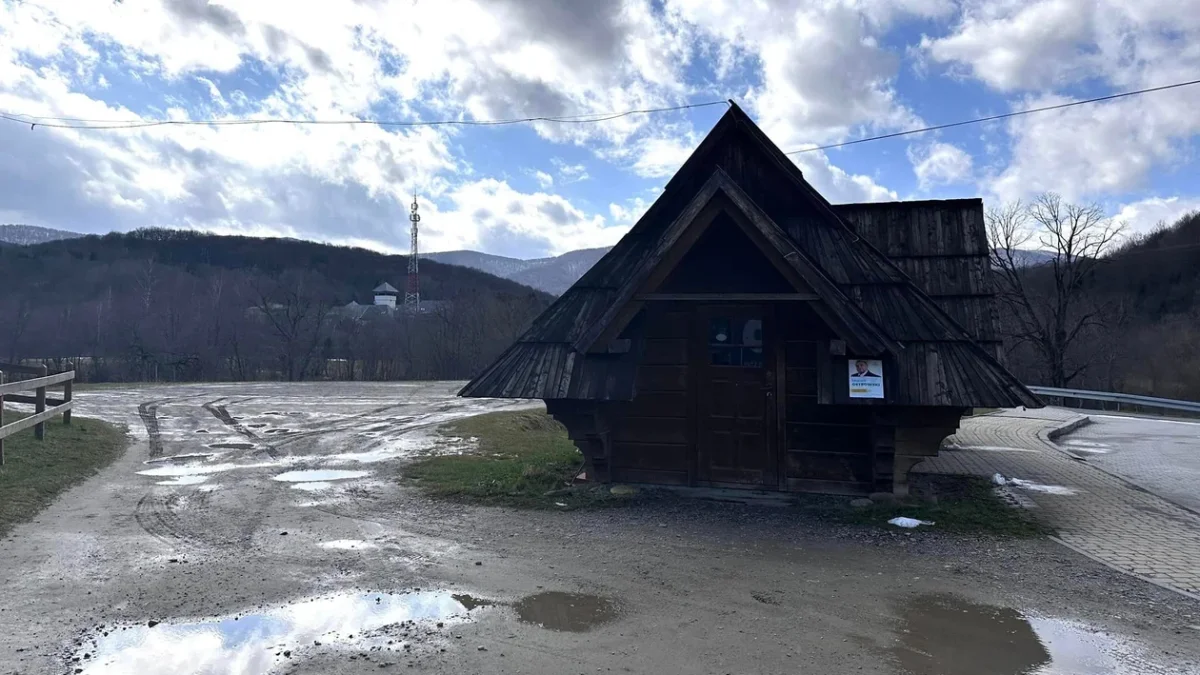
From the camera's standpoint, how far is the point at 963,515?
8984 mm

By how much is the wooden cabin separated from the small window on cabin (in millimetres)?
19

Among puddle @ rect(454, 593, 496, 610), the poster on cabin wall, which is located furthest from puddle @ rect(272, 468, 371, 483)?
the poster on cabin wall

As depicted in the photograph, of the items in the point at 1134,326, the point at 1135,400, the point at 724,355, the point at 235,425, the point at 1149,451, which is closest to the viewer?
the point at 724,355

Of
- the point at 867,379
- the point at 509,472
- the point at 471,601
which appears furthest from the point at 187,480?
the point at 867,379

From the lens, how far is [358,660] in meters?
4.87

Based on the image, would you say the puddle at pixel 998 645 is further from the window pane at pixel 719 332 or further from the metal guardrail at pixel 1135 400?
the metal guardrail at pixel 1135 400

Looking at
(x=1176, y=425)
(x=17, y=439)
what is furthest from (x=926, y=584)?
(x=1176, y=425)

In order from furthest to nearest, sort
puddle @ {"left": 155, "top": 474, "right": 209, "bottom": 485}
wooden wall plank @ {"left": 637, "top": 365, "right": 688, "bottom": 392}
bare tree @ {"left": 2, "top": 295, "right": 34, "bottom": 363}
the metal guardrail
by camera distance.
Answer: bare tree @ {"left": 2, "top": 295, "right": 34, "bottom": 363} → the metal guardrail → puddle @ {"left": 155, "top": 474, "right": 209, "bottom": 485} → wooden wall plank @ {"left": 637, "top": 365, "right": 688, "bottom": 392}

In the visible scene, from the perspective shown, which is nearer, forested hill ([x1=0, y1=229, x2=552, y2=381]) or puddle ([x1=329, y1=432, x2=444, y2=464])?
puddle ([x1=329, y1=432, x2=444, y2=464])

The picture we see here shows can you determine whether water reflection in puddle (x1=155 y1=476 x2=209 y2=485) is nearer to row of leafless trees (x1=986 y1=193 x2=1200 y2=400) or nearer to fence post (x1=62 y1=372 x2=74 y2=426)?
fence post (x1=62 y1=372 x2=74 y2=426)

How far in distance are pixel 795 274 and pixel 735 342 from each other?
1.63 m

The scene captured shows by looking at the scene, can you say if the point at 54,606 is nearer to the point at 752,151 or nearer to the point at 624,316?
the point at 624,316

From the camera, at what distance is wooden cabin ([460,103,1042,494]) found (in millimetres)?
8758

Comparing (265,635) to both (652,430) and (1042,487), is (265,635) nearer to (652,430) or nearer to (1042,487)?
(652,430)
